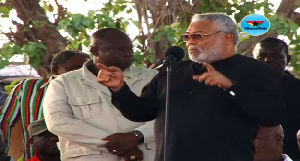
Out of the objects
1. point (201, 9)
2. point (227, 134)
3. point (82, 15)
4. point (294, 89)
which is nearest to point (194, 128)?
point (227, 134)

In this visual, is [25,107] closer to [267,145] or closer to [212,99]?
[267,145]

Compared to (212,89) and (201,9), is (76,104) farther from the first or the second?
(201,9)

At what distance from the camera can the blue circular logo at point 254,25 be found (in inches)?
313

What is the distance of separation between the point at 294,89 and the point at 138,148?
1567mm

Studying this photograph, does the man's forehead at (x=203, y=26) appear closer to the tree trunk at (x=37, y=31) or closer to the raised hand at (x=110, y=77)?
the raised hand at (x=110, y=77)

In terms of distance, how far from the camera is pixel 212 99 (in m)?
5.11

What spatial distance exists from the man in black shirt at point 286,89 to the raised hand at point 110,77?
209 centimetres

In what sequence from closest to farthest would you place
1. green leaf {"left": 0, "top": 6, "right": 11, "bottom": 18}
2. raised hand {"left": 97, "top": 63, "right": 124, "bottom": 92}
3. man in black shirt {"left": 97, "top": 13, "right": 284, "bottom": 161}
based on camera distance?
man in black shirt {"left": 97, "top": 13, "right": 284, "bottom": 161}
raised hand {"left": 97, "top": 63, "right": 124, "bottom": 92}
green leaf {"left": 0, "top": 6, "right": 11, "bottom": 18}

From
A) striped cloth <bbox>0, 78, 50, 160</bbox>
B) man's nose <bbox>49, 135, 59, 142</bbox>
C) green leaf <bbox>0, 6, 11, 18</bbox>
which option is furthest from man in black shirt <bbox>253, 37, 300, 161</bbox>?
green leaf <bbox>0, 6, 11, 18</bbox>

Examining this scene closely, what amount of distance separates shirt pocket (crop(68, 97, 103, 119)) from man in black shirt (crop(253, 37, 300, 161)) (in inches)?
60.7

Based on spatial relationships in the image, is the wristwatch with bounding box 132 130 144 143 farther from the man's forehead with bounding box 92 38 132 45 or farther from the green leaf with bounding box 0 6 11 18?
the green leaf with bounding box 0 6 11 18

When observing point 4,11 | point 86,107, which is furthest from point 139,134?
point 4,11

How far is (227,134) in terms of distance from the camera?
5.07 m

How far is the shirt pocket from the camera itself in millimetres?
6367
